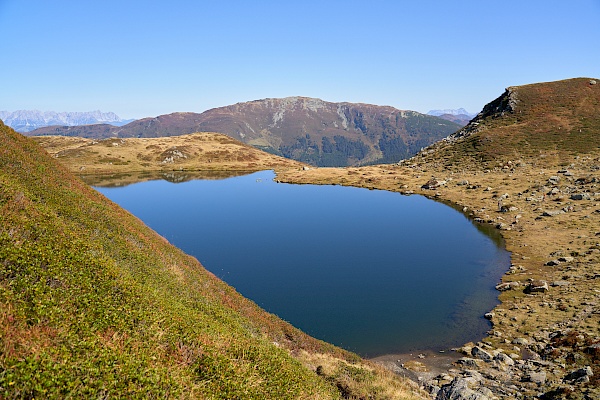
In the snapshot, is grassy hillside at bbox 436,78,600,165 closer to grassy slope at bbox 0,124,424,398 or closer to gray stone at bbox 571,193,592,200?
gray stone at bbox 571,193,592,200

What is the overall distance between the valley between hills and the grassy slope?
123 centimetres

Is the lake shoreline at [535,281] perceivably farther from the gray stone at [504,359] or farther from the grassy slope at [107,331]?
the grassy slope at [107,331]

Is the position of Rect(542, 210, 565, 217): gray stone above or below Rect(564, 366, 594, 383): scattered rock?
above

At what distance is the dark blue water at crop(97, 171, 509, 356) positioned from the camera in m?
37.3

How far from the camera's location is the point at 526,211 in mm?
73250

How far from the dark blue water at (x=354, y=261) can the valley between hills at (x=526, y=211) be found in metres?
3.82

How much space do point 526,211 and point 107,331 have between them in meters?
85.6

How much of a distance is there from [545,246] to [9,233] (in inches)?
→ 2668

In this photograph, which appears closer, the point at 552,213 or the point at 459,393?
the point at 459,393

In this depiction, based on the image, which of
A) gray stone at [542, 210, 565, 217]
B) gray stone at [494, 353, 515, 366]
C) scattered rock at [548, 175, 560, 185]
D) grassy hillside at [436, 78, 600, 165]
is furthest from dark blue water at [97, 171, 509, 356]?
grassy hillside at [436, 78, 600, 165]

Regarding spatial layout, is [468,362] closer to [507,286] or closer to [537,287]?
[537,287]

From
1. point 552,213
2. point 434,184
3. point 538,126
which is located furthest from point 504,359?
point 538,126

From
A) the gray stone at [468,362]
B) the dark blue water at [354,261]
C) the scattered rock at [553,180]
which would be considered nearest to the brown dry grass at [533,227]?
the scattered rock at [553,180]

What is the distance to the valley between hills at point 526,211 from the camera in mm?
26031
